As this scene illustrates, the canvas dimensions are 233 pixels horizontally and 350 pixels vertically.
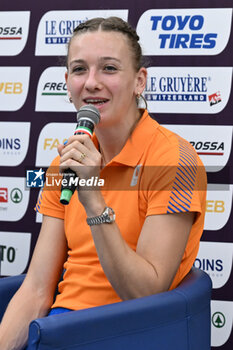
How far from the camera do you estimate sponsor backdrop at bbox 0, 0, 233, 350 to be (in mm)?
2443

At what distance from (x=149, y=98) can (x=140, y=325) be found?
1.33 meters

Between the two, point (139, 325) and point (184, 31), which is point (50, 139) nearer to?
point (184, 31)

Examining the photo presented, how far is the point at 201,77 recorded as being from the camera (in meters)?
2.46

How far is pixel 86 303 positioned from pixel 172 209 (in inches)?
15.2

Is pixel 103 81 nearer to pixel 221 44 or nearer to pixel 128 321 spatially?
pixel 128 321

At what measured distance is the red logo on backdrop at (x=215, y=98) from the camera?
244 centimetres

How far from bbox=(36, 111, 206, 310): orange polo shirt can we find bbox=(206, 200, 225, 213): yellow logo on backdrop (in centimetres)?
83

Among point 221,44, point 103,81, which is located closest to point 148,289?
point 103,81

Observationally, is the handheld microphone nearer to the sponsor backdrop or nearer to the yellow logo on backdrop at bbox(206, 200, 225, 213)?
the sponsor backdrop

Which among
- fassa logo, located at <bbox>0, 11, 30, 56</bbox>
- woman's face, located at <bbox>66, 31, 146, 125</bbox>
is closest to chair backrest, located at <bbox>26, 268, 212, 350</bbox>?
woman's face, located at <bbox>66, 31, 146, 125</bbox>

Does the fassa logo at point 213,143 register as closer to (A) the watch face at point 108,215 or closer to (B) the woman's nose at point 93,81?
(B) the woman's nose at point 93,81

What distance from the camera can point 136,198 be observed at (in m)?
1.53

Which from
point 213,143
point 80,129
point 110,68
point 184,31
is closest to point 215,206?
point 213,143

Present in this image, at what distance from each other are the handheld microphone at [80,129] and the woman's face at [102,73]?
0.09m
